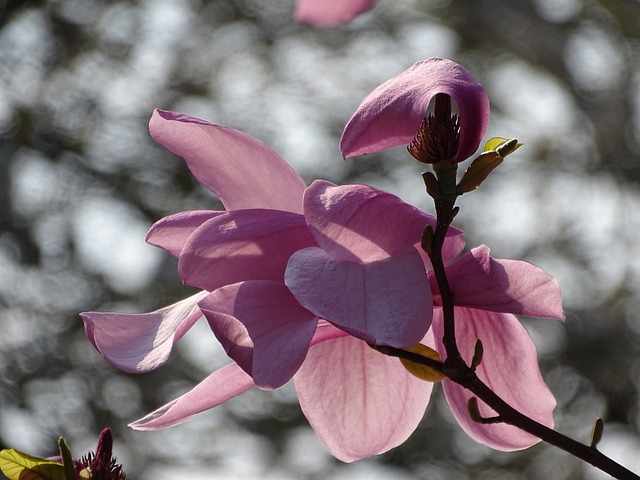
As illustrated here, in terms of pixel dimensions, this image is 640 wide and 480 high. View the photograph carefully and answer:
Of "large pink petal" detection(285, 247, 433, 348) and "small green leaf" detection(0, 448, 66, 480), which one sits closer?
"large pink petal" detection(285, 247, 433, 348)

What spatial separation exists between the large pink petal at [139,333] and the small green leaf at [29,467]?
0.27ft

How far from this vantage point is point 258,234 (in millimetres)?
434

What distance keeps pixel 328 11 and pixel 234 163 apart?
5.2 inches

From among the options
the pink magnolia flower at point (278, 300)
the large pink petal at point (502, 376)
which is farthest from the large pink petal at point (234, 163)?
the large pink petal at point (502, 376)

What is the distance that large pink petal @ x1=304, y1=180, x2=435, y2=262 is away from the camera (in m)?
0.43

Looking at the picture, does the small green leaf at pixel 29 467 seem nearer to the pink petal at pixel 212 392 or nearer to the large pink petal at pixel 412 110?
the pink petal at pixel 212 392

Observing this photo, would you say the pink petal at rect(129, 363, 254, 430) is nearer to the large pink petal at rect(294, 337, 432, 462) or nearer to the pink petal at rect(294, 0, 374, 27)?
the large pink petal at rect(294, 337, 432, 462)

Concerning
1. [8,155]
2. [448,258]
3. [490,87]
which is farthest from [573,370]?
[448,258]

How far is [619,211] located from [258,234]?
3.90 metres

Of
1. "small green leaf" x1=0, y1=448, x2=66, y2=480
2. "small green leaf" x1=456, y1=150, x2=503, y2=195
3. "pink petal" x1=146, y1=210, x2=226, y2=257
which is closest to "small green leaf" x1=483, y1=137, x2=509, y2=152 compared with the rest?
"small green leaf" x1=456, y1=150, x2=503, y2=195

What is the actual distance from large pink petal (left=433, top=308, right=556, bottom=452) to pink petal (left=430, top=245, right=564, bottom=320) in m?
0.05

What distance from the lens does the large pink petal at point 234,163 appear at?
0.49m

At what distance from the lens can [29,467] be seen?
1.67ft

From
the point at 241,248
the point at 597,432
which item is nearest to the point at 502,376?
the point at 597,432
